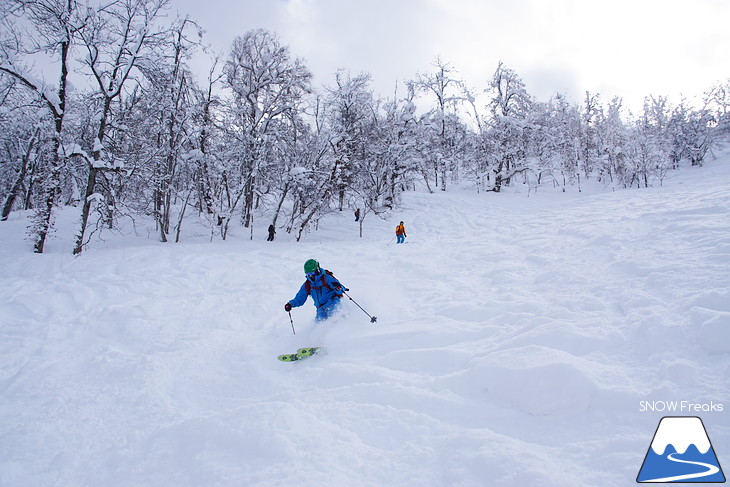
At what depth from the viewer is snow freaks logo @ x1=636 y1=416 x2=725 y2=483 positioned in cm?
245

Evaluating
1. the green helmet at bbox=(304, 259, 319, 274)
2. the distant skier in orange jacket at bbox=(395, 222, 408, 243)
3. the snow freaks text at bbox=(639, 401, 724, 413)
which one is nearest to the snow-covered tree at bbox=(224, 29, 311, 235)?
the distant skier in orange jacket at bbox=(395, 222, 408, 243)

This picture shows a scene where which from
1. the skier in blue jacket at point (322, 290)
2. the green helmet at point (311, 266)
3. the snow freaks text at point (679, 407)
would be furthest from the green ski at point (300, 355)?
the snow freaks text at point (679, 407)

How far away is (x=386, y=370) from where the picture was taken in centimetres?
461

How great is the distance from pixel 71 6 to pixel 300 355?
47.0 feet

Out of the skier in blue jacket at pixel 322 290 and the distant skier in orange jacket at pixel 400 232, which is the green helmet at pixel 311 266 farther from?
the distant skier in orange jacket at pixel 400 232

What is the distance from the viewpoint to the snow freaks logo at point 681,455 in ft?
8.04

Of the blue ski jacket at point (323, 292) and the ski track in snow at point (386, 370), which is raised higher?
the blue ski jacket at point (323, 292)

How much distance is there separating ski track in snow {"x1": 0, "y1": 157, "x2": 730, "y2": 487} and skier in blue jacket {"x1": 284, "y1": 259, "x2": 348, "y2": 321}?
0.29m

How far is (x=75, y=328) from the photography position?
691 cm

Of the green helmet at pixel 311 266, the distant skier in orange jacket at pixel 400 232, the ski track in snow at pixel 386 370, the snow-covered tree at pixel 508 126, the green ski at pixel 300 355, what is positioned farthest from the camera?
the snow-covered tree at pixel 508 126

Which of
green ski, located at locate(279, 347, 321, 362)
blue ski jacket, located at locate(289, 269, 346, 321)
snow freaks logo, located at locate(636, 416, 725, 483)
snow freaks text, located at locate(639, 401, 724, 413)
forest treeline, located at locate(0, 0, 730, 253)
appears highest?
forest treeline, located at locate(0, 0, 730, 253)

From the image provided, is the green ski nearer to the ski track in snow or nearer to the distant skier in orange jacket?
the ski track in snow

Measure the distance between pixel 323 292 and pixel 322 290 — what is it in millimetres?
43

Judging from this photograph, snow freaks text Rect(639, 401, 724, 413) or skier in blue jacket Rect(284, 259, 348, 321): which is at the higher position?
skier in blue jacket Rect(284, 259, 348, 321)
